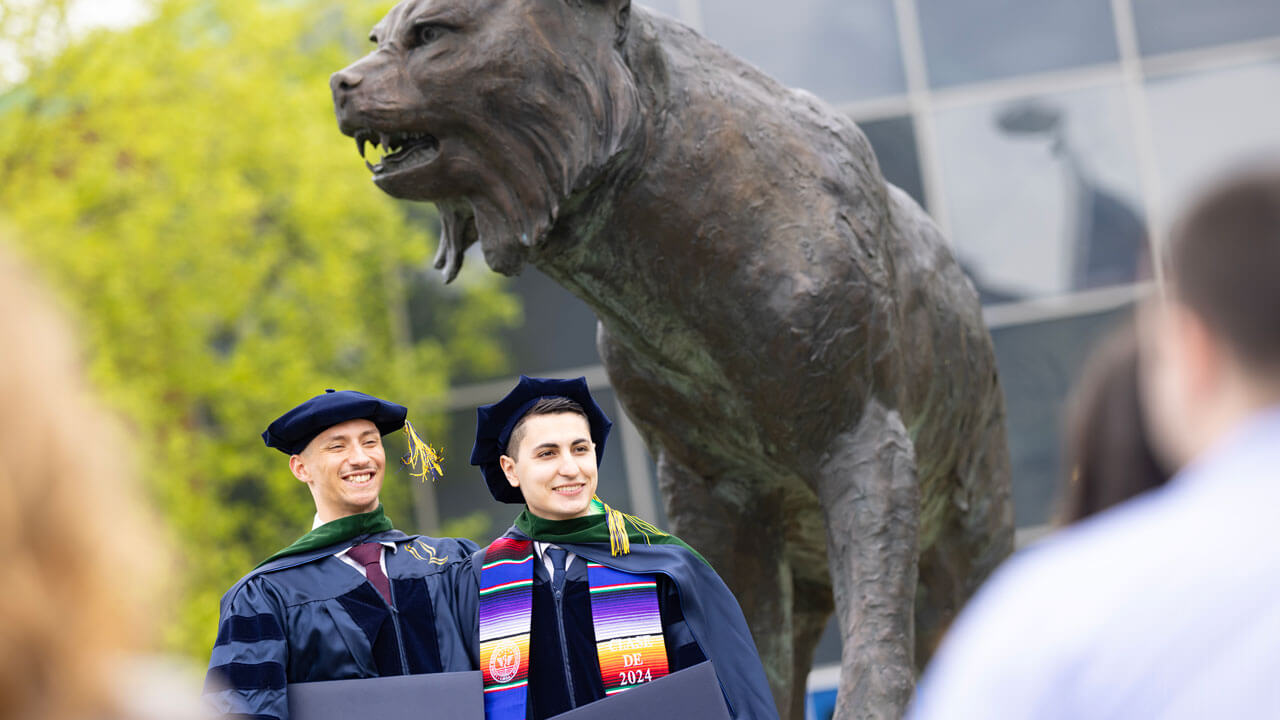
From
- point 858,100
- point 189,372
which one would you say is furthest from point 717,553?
point 189,372

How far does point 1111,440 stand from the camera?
5.00 feet

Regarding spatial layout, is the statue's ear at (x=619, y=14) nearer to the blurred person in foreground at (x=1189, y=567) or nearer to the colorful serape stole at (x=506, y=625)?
A: the colorful serape stole at (x=506, y=625)

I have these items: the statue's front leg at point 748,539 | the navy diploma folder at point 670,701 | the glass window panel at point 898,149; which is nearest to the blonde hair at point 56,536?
the navy diploma folder at point 670,701

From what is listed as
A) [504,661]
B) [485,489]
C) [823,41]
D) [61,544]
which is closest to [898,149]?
[823,41]

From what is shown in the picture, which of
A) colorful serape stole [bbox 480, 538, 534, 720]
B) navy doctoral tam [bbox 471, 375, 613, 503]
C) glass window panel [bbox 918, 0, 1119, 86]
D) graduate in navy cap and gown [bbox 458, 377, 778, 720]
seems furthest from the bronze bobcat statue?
glass window panel [bbox 918, 0, 1119, 86]

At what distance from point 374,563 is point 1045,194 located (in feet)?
30.3

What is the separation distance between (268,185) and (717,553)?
10.3m

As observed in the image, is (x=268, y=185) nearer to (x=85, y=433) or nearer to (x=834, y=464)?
(x=834, y=464)

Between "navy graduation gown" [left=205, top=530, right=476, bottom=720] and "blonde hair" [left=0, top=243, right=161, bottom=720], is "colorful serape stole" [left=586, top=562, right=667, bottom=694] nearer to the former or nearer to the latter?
"navy graduation gown" [left=205, top=530, right=476, bottom=720]

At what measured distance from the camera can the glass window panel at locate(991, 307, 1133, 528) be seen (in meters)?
11.9

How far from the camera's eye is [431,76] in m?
3.60

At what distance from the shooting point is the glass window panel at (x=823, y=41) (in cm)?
1233

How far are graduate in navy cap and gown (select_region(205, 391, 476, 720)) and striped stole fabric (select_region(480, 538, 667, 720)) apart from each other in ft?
0.41

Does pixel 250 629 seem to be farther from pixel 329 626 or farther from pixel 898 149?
pixel 898 149
